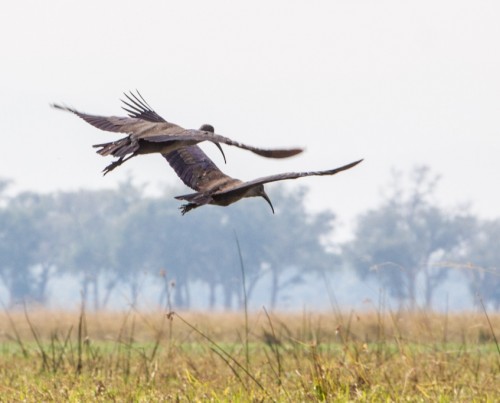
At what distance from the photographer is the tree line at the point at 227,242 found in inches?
3184

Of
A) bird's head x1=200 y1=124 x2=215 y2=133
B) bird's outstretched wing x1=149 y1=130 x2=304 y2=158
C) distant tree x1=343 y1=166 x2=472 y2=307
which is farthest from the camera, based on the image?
distant tree x1=343 y1=166 x2=472 y2=307

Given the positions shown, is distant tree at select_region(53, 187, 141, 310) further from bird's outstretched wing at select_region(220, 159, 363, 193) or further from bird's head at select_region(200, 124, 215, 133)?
bird's outstretched wing at select_region(220, 159, 363, 193)

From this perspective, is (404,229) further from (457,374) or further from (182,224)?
(457,374)

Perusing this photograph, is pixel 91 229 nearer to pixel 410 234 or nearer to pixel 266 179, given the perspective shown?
pixel 410 234

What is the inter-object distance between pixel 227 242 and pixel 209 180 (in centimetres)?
7866

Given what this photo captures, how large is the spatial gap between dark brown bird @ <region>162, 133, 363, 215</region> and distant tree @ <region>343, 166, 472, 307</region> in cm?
7528

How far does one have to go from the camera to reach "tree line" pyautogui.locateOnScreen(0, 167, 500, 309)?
80.9 m

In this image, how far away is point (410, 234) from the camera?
83.6 m

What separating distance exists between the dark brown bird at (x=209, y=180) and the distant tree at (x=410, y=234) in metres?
75.3

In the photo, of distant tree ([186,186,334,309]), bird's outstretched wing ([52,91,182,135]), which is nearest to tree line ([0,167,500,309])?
distant tree ([186,186,334,309])

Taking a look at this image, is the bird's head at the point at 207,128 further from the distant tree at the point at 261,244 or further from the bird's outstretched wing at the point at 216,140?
the distant tree at the point at 261,244

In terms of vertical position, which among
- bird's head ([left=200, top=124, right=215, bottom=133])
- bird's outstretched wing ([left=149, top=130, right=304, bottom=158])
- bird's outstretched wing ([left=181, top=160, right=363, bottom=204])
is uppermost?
bird's head ([left=200, top=124, right=215, bottom=133])

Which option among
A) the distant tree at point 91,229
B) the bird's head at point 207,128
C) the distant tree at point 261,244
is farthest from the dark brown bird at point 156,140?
the distant tree at point 261,244

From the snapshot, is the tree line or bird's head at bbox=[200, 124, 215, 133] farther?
the tree line
